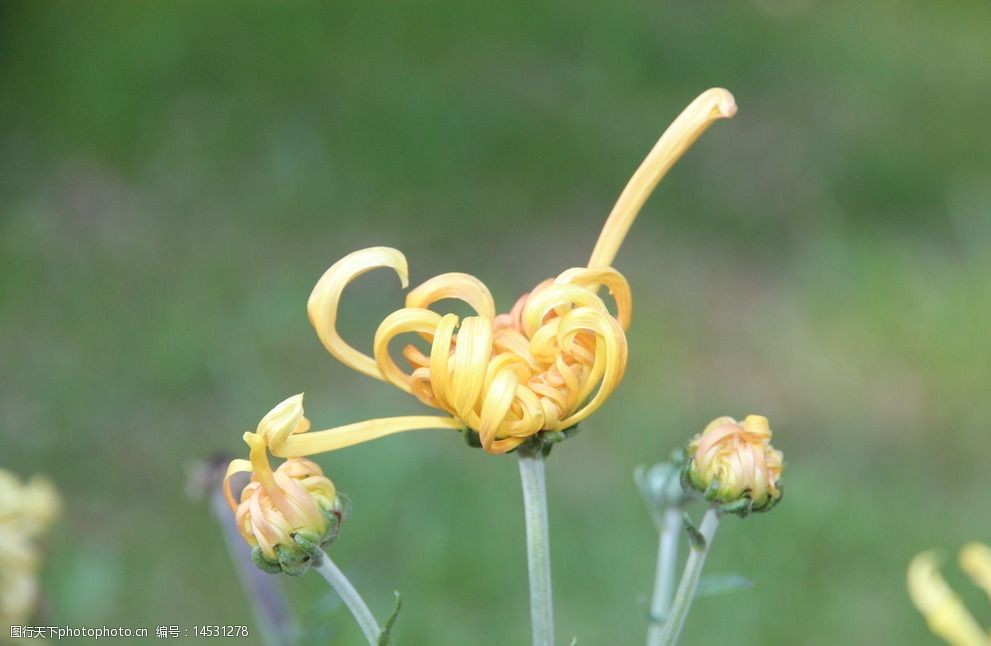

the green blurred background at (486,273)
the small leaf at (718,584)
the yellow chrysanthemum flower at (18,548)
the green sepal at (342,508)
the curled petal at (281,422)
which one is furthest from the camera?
the green blurred background at (486,273)

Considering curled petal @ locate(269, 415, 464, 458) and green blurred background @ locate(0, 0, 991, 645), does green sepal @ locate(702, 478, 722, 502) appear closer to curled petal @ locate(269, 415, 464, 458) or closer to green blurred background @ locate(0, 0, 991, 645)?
curled petal @ locate(269, 415, 464, 458)

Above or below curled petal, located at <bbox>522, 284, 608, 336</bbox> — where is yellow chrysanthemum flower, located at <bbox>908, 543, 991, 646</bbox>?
below

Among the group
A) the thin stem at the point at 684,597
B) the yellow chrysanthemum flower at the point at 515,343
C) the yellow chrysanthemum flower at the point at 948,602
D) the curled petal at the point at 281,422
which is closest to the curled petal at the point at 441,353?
the yellow chrysanthemum flower at the point at 515,343

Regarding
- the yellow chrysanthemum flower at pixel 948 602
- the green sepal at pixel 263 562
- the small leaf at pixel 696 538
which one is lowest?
the yellow chrysanthemum flower at pixel 948 602

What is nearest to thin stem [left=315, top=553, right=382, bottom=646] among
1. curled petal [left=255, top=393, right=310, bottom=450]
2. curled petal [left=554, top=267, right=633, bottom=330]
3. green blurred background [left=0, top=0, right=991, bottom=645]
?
curled petal [left=255, top=393, right=310, bottom=450]

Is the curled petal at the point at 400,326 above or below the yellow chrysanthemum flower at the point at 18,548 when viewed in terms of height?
below

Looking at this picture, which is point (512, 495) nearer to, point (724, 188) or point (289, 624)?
point (289, 624)

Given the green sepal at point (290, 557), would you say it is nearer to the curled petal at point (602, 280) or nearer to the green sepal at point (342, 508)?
the green sepal at point (342, 508)
